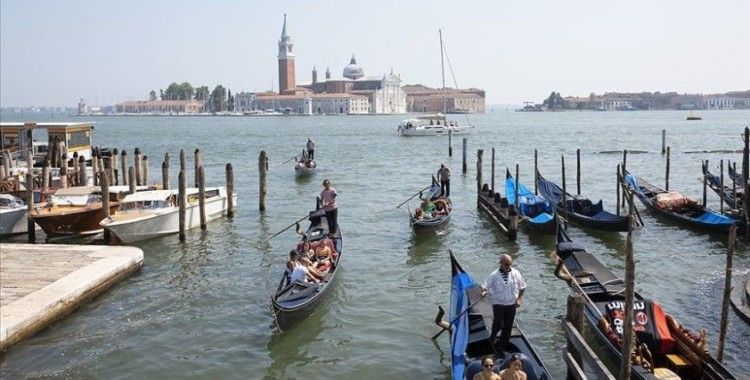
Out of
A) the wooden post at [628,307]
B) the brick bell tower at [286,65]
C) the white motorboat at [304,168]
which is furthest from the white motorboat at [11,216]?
the brick bell tower at [286,65]

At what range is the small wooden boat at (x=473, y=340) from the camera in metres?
8.23

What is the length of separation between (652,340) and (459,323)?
7.93 feet

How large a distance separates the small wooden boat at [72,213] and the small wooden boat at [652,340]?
40.2 ft

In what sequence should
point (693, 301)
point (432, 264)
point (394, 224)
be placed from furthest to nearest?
point (394, 224)
point (432, 264)
point (693, 301)

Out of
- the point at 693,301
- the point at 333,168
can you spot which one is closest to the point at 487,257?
the point at 693,301

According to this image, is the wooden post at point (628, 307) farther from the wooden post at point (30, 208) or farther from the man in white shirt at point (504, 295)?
the wooden post at point (30, 208)

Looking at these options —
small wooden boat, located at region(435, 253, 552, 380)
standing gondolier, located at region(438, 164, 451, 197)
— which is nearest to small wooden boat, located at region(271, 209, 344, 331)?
small wooden boat, located at region(435, 253, 552, 380)

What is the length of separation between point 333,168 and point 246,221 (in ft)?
60.3

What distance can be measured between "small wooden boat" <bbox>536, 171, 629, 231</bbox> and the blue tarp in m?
8.39

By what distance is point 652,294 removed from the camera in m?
13.4

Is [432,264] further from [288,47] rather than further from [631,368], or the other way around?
[288,47]

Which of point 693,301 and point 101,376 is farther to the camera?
point 693,301

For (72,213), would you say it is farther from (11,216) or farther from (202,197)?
(202,197)

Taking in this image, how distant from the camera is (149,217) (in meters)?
17.9
